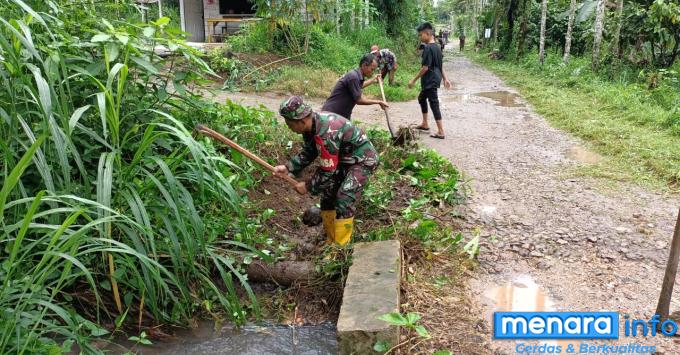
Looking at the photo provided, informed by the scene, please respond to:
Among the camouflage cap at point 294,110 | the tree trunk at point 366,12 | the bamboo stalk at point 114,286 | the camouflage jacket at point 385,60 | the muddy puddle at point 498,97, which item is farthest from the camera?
the tree trunk at point 366,12

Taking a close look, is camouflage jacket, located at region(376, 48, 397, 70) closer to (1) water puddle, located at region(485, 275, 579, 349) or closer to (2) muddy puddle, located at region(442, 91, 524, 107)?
(1) water puddle, located at region(485, 275, 579, 349)

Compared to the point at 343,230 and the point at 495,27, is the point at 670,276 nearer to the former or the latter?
the point at 343,230

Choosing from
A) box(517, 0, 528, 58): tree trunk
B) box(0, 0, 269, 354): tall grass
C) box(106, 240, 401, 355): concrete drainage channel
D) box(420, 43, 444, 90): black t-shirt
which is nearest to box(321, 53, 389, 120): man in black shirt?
box(0, 0, 269, 354): tall grass

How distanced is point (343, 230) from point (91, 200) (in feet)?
5.52

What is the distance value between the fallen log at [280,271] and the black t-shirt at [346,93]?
2.23 m

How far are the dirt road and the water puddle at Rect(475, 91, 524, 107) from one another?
11.2 feet

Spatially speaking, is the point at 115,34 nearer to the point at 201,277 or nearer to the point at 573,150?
the point at 201,277

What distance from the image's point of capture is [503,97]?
38.4 ft

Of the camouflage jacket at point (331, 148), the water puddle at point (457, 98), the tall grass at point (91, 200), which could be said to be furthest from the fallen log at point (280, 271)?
the water puddle at point (457, 98)

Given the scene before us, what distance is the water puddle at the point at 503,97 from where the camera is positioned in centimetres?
1060

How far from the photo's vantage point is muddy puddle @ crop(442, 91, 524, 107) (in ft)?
35.2

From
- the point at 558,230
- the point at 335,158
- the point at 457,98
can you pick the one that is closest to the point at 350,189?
the point at 335,158

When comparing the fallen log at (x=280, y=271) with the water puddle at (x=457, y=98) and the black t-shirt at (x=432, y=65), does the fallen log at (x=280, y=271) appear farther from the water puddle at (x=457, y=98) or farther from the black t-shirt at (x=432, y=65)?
the water puddle at (x=457, y=98)

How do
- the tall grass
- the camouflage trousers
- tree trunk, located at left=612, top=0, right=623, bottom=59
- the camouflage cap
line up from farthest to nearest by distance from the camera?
1. tree trunk, located at left=612, top=0, right=623, bottom=59
2. the camouflage trousers
3. the camouflage cap
4. the tall grass
